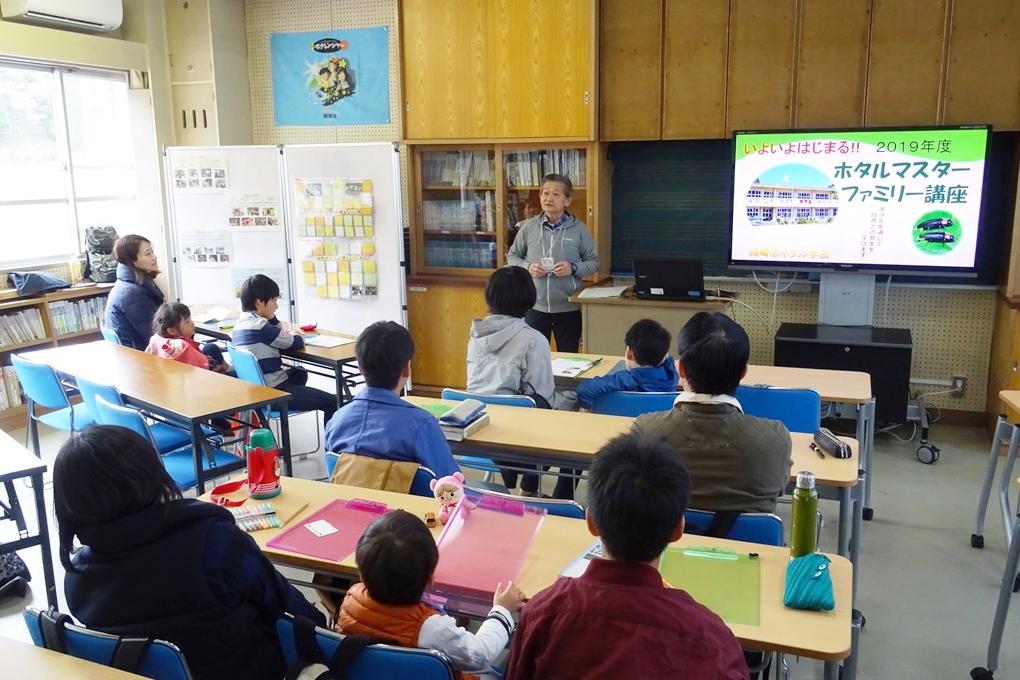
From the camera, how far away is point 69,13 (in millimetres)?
5668

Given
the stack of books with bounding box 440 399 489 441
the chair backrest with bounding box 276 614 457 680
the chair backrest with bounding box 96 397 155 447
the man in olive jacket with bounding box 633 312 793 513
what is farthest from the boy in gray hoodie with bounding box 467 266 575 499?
the chair backrest with bounding box 276 614 457 680

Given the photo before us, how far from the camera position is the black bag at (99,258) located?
19.7 ft

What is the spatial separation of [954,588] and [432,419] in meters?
2.26

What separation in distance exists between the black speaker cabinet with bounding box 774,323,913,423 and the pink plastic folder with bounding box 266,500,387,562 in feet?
11.1

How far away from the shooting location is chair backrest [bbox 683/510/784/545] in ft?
6.80

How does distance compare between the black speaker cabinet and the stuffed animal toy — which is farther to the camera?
the black speaker cabinet

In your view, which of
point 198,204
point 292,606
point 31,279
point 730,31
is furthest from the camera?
point 198,204

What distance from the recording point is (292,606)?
5.83 ft

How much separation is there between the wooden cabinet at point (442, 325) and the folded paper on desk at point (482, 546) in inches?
142

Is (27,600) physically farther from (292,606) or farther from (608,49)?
(608,49)

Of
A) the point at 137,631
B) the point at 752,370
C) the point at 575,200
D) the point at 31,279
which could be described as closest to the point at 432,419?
the point at 137,631

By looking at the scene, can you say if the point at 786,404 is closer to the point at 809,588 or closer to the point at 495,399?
the point at 495,399

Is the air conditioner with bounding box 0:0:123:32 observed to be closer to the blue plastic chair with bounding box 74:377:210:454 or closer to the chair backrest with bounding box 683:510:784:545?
the blue plastic chair with bounding box 74:377:210:454

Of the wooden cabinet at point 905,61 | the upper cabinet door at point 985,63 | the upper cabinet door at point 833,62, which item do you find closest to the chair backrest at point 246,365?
the upper cabinet door at point 833,62
